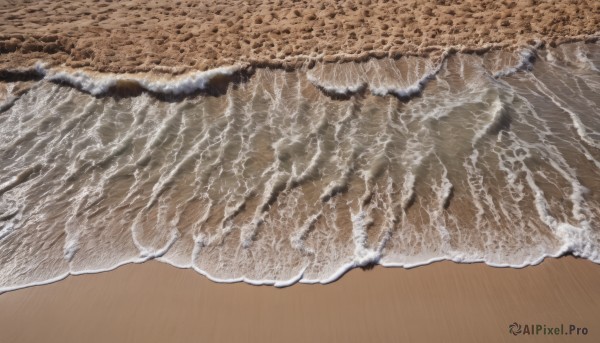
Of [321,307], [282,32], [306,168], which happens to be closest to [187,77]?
[282,32]

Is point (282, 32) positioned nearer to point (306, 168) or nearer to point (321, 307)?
point (306, 168)

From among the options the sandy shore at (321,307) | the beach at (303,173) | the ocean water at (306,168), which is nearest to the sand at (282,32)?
the beach at (303,173)

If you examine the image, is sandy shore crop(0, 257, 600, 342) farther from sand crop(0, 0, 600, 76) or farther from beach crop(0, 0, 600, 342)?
sand crop(0, 0, 600, 76)

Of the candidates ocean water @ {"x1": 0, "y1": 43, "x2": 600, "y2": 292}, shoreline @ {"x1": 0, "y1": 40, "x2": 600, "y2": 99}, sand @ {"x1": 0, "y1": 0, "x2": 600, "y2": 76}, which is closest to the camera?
ocean water @ {"x1": 0, "y1": 43, "x2": 600, "y2": 292}

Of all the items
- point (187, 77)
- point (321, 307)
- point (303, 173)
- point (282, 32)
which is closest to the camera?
point (321, 307)

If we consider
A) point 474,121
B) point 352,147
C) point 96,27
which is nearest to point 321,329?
point 352,147

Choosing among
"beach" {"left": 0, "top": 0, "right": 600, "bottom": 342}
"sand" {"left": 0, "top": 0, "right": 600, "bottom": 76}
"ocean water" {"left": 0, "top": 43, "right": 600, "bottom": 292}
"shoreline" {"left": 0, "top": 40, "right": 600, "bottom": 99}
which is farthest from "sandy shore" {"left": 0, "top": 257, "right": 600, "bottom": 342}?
"sand" {"left": 0, "top": 0, "right": 600, "bottom": 76}

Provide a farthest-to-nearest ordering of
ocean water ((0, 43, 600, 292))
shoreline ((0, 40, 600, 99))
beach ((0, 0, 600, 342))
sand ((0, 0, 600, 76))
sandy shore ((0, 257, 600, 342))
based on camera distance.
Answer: sand ((0, 0, 600, 76)) → shoreline ((0, 40, 600, 99)) → ocean water ((0, 43, 600, 292)) → beach ((0, 0, 600, 342)) → sandy shore ((0, 257, 600, 342))

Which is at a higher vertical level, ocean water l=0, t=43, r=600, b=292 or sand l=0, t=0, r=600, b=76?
sand l=0, t=0, r=600, b=76
